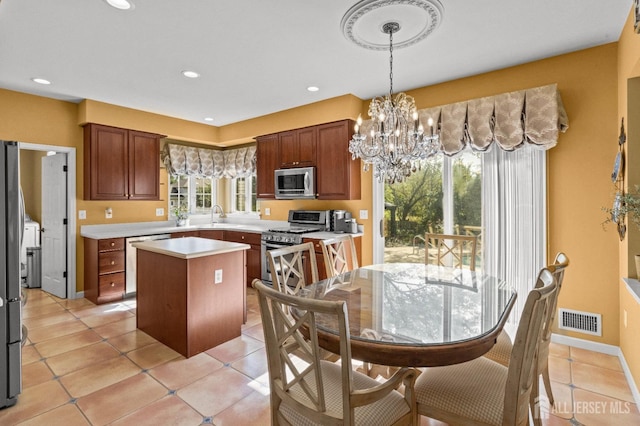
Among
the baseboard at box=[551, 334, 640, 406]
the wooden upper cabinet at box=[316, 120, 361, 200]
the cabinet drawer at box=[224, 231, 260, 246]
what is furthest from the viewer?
the cabinet drawer at box=[224, 231, 260, 246]

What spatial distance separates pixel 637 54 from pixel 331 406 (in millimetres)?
2839

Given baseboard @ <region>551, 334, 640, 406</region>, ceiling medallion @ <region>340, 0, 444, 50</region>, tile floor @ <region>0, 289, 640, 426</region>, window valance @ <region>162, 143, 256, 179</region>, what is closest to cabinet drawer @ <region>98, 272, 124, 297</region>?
tile floor @ <region>0, 289, 640, 426</region>

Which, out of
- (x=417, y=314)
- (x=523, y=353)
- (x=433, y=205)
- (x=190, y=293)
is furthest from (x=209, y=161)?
(x=523, y=353)

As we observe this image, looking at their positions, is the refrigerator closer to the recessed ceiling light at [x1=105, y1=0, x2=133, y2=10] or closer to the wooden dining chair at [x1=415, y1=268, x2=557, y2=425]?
the recessed ceiling light at [x1=105, y1=0, x2=133, y2=10]

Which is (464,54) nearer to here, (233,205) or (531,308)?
(531,308)

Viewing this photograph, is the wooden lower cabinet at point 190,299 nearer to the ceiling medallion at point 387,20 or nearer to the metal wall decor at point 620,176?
the ceiling medallion at point 387,20

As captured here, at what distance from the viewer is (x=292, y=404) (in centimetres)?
A: 135

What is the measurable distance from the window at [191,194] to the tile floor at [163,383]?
280cm

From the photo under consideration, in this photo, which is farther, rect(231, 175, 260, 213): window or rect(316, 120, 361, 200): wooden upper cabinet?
rect(231, 175, 260, 213): window

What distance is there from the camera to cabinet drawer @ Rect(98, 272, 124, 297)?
166 inches

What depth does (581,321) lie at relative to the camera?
9.66 ft

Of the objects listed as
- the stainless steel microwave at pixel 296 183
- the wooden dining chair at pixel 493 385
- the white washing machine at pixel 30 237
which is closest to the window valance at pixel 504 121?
the stainless steel microwave at pixel 296 183

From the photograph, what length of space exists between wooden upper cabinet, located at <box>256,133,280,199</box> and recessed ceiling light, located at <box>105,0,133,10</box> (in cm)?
281

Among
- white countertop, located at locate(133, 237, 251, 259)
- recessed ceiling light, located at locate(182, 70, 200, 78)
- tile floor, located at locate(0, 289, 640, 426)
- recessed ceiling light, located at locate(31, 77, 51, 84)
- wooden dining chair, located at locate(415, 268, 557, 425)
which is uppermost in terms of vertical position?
recessed ceiling light, located at locate(31, 77, 51, 84)
